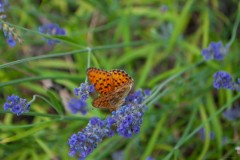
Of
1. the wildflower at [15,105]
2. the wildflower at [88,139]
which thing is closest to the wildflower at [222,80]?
the wildflower at [88,139]

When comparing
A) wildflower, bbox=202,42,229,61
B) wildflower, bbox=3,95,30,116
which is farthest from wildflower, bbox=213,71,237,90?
wildflower, bbox=3,95,30,116

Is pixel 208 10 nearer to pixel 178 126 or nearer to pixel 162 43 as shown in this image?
pixel 162 43

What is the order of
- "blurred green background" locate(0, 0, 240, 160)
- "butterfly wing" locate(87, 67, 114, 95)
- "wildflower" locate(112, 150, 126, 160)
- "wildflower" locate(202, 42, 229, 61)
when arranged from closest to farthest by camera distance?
"butterfly wing" locate(87, 67, 114, 95), "wildflower" locate(202, 42, 229, 61), "blurred green background" locate(0, 0, 240, 160), "wildflower" locate(112, 150, 126, 160)

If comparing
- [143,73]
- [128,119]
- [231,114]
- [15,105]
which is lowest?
[128,119]

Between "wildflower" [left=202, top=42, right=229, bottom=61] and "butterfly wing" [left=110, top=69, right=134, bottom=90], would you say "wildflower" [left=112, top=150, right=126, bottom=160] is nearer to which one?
"wildflower" [left=202, top=42, right=229, bottom=61]

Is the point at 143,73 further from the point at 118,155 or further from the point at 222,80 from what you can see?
the point at 222,80

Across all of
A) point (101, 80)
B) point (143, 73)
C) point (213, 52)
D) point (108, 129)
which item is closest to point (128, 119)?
point (108, 129)
